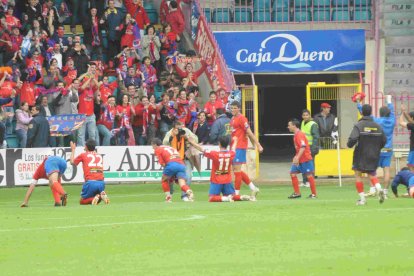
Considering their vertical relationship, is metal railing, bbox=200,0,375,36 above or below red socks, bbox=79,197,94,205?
above

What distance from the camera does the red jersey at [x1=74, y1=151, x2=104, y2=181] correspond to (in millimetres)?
26406

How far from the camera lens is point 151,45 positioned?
37219 mm

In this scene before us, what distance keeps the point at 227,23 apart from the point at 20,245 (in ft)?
80.4

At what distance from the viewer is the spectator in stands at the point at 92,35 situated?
121 feet

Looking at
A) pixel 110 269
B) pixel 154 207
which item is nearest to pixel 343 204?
pixel 154 207

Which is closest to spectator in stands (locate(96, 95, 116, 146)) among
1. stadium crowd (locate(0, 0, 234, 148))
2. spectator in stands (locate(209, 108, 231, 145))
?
stadium crowd (locate(0, 0, 234, 148))

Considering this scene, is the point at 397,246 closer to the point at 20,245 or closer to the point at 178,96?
the point at 20,245

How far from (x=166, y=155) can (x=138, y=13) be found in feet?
40.8

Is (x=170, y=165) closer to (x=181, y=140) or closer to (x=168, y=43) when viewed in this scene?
(x=181, y=140)

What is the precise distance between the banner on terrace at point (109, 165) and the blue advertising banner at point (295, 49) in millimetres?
6011

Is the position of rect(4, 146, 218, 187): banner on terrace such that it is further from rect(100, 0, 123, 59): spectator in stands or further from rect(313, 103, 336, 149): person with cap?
rect(100, 0, 123, 59): spectator in stands

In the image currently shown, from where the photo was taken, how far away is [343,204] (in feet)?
76.4

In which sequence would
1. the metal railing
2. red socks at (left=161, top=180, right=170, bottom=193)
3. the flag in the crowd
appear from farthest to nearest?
the metal railing, the flag in the crowd, red socks at (left=161, top=180, right=170, bottom=193)

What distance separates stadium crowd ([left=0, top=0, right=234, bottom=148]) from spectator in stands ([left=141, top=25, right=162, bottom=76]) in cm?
3
